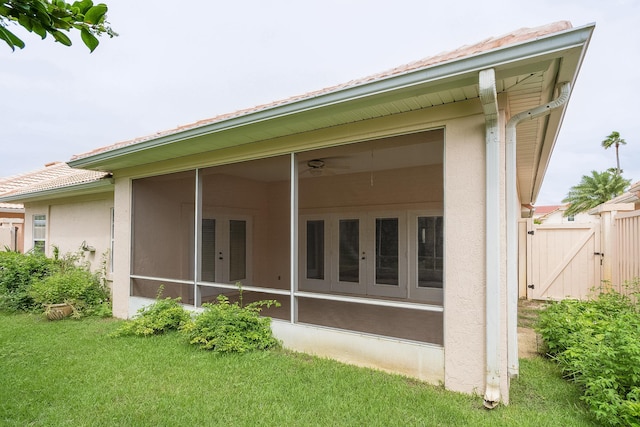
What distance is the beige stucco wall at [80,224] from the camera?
822cm

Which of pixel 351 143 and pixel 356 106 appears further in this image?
pixel 351 143

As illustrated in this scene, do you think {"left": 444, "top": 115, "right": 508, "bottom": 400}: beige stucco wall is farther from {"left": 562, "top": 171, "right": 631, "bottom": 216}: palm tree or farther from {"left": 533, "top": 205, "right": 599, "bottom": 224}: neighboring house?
{"left": 562, "top": 171, "right": 631, "bottom": 216}: palm tree

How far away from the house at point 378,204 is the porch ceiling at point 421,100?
16 mm

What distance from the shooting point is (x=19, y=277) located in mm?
7973

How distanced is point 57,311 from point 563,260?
10.5m

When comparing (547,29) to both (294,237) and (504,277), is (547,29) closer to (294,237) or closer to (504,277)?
(504,277)

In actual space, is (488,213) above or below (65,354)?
above

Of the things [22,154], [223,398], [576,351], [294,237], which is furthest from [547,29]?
[22,154]

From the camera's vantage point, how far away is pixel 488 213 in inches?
132

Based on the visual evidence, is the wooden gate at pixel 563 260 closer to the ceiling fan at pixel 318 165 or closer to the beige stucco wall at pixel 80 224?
the ceiling fan at pixel 318 165

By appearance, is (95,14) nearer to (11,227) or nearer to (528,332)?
(528,332)

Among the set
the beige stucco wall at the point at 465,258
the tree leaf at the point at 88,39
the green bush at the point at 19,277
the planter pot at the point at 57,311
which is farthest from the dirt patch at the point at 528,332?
the green bush at the point at 19,277

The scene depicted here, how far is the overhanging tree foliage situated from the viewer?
4.17 feet

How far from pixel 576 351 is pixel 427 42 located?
10461 mm
